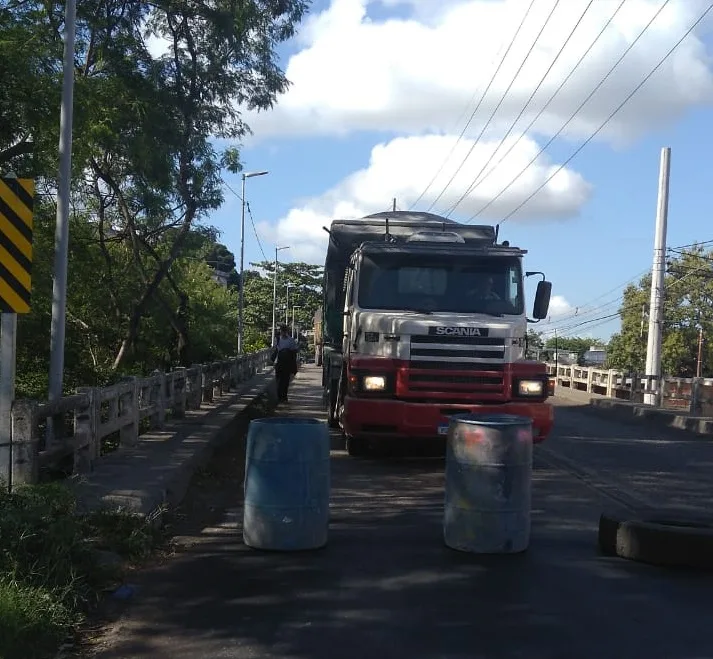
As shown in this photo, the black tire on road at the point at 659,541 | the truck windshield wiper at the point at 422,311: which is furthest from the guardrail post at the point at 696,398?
the black tire on road at the point at 659,541

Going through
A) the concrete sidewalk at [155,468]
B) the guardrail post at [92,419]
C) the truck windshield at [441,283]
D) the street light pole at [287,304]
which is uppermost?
the street light pole at [287,304]

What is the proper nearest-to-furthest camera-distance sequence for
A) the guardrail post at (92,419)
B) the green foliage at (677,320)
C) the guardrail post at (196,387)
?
the guardrail post at (92,419) → the guardrail post at (196,387) → the green foliage at (677,320)

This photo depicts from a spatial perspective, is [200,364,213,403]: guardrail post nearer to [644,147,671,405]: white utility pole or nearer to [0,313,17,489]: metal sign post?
[0,313,17,489]: metal sign post

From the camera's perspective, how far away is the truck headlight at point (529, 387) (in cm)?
1154

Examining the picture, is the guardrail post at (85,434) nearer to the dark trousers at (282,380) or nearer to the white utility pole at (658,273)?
the dark trousers at (282,380)

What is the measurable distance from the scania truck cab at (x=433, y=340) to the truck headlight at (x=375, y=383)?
13mm

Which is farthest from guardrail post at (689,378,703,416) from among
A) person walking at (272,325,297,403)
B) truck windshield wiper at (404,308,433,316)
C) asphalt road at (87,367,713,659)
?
asphalt road at (87,367,713,659)

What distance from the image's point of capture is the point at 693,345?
62.0 m

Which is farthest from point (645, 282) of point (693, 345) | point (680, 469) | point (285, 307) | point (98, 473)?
point (98, 473)

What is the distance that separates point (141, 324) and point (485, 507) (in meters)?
18.2

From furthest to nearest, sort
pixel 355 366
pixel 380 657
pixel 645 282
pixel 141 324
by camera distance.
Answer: pixel 645 282
pixel 141 324
pixel 355 366
pixel 380 657

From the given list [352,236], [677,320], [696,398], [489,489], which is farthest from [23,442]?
[677,320]

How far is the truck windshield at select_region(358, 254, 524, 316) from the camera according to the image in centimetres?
1206

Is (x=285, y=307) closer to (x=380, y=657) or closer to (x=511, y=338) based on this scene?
(x=511, y=338)
